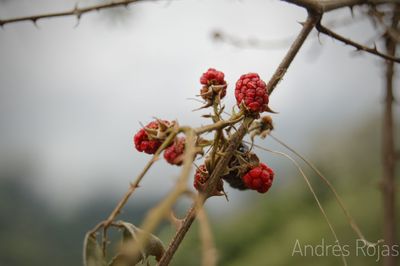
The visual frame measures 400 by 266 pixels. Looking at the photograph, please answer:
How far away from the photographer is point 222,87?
0.59 meters

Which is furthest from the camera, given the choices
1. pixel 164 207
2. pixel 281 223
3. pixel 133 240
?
pixel 281 223

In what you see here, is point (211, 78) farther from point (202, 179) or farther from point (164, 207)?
point (164, 207)

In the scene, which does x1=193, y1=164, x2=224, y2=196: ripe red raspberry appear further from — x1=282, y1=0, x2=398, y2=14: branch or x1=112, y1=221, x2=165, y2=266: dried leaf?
x1=282, y1=0, x2=398, y2=14: branch

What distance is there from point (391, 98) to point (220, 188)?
0.62 metres

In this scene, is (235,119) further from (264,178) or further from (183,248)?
(183,248)

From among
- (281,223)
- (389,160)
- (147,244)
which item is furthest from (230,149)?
(281,223)

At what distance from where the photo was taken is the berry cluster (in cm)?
53

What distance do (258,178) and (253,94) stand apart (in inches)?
3.7

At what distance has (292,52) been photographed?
0.60 m

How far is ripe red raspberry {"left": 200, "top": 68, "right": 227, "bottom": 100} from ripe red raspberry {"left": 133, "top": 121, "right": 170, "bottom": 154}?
3.1 inches

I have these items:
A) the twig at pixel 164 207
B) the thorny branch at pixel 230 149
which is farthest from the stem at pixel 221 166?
the twig at pixel 164 207

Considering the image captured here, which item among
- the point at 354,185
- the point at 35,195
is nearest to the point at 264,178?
the point at 354,185

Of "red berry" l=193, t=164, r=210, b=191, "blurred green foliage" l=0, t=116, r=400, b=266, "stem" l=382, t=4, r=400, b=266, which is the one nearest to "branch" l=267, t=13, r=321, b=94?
"red berry" l=193, t=164, r=210, b=191

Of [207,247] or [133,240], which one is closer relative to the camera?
[207,247]
